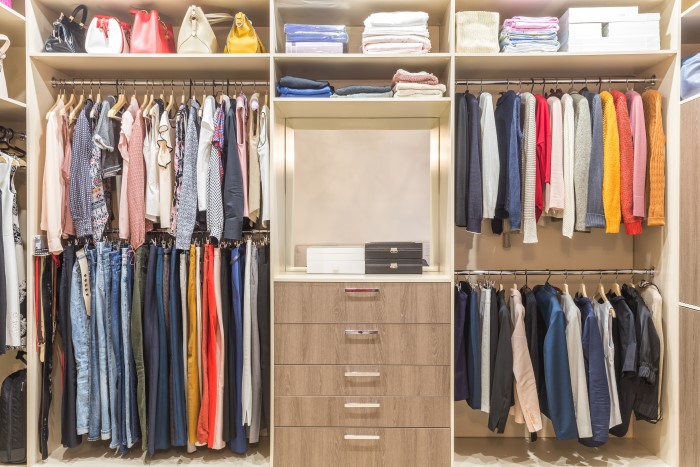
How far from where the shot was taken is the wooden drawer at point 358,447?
2408 millimetres

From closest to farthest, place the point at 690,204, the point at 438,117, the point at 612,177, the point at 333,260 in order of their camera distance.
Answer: the point at 690,204, the point at 612,177, the point at 333,260, the point at 438,117

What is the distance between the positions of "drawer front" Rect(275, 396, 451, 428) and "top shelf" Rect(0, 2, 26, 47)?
7.19ft

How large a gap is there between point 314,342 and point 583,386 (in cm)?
129

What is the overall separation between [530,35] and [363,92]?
856mm

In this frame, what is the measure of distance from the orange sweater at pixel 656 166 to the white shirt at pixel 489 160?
2.38 ft

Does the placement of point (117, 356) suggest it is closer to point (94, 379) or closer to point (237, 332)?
point (94, 379)

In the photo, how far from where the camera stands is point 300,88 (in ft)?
8.22

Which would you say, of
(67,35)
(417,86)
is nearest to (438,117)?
(417,86)

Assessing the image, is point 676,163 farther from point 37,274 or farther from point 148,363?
point 37,274

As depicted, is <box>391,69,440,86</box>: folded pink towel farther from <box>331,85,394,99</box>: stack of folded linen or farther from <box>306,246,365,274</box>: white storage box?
<box>306,246,365,274</box>: white storage box

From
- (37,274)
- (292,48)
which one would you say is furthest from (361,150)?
(37,274)

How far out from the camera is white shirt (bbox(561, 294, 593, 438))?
2.42m

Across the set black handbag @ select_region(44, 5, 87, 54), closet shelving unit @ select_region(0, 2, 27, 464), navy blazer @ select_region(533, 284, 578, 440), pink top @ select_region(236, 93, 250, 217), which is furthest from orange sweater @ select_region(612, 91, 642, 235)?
closet shelving unit @ select_region(0, 2, 27, 464)

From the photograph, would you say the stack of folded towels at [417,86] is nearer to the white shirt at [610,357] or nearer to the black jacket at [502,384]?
the black jacket at [502,384]
